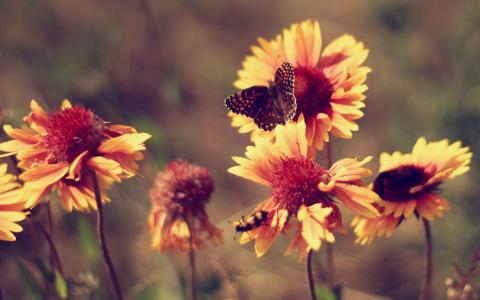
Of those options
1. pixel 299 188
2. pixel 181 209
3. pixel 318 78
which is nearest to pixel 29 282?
pixel 181 209

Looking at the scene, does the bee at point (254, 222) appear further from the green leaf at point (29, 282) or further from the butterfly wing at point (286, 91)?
the green leaf at point (29, 282)

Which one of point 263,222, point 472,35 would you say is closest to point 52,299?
point 263,222

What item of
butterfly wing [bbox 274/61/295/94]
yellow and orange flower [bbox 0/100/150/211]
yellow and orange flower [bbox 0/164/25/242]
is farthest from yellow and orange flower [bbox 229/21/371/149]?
yellow and orange flower [bbox 0/164/25/242]

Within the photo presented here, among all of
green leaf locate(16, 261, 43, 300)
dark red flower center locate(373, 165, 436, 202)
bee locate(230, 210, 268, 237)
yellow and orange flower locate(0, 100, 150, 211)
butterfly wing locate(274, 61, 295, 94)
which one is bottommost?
green leaf locate(16, 261, 43, 300)

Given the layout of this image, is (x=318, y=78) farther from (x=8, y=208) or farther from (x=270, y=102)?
(x=8, y=208)

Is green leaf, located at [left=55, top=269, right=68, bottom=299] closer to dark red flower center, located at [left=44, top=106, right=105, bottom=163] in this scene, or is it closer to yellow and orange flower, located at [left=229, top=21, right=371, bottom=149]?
dark red flower center, located at [left=44, top=106, right=105, bottom=163]

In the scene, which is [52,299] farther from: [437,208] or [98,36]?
[98,36]
